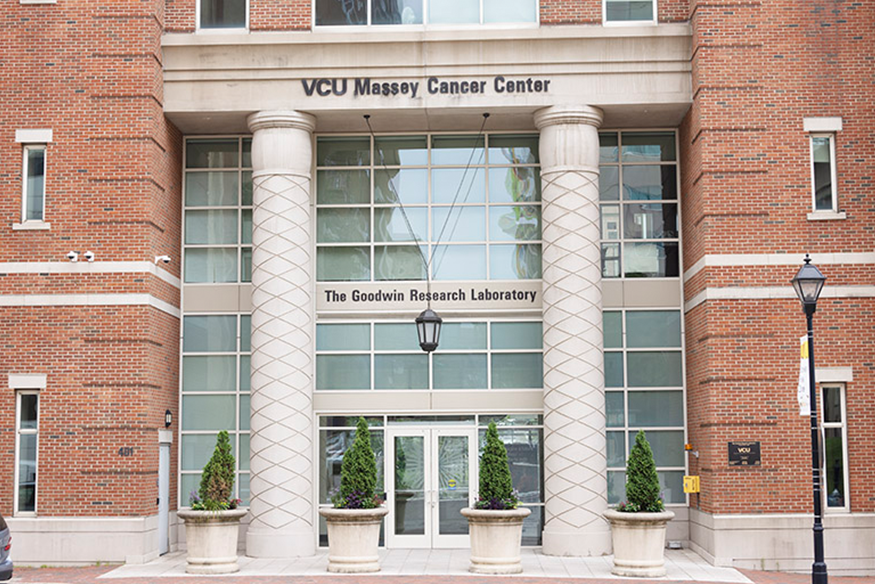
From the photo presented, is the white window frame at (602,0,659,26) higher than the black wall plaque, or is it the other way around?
the white window frame at (602,0,659,26)

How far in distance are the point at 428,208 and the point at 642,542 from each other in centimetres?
812

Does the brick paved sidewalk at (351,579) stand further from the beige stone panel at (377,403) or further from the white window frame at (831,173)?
the white window frame at (831,173)

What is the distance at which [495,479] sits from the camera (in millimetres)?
18047

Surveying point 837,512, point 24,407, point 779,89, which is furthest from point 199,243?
point 837,512

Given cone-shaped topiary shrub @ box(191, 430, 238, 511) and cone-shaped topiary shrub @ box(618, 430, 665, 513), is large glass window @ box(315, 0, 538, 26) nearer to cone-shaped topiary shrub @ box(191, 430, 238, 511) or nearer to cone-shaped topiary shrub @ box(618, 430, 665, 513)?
cone-shaped topiary shrub @ box(191, 430, 238, 511)

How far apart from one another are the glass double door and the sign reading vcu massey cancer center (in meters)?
6.54

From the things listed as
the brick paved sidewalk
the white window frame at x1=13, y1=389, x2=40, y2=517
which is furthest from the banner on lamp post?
the white window frame at x1=13, y1=389, x2=40, y2=517

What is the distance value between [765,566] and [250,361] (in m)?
10.2

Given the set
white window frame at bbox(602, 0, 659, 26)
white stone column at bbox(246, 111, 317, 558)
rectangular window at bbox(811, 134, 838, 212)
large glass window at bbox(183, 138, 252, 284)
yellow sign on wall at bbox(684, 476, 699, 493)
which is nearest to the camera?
rectangular window at bbox(811, 134, 838, 212)

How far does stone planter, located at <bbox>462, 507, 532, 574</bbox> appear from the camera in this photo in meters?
17.8

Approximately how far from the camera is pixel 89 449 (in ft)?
63.4

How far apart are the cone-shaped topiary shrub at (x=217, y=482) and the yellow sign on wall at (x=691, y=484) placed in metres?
8.34

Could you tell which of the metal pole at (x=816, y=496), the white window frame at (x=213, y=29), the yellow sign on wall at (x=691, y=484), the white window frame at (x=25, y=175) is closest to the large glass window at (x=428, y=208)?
the white window frame at (x=213, y=29)

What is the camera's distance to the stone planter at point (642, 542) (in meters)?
17.5
